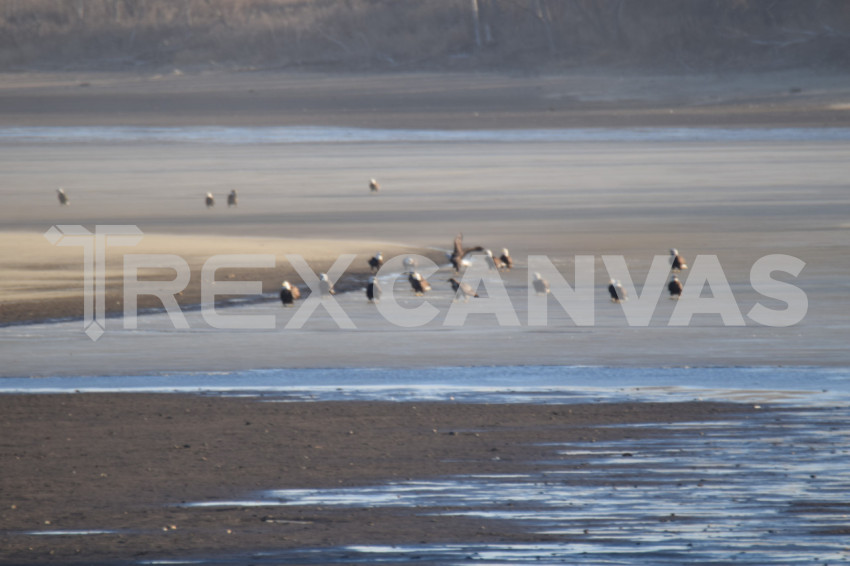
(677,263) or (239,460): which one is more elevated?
(677,263)

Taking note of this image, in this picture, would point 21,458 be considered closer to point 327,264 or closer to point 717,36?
point 327,264

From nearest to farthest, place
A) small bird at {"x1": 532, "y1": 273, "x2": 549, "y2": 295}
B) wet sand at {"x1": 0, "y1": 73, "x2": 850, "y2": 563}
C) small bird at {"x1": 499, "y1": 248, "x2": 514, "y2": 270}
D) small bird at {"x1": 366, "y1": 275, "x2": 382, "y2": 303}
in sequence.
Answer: wet sand at {"x1": 0, "y1": 73, "x2": 850, "y2": 563} < small bird at {"x1": 366, "y1": 275, "x2": 382, "y2": 303} < small bird at {"x1": 532, "y1": 273, "x2": 549, "y2": 295} < small bird at {"x1": 499, "y1": 248, "x2": 514, "y2": 270}

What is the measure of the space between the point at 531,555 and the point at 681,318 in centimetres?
663

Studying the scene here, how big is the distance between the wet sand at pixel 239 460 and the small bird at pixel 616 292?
4394 millimetres

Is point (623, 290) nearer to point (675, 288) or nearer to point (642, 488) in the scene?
point (675, 288)

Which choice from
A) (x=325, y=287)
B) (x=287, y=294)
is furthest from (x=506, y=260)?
(x=287, y=294)

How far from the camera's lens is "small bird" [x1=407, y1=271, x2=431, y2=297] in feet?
44.9

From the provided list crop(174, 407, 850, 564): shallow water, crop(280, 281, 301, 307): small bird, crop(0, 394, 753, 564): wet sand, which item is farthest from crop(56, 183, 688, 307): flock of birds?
crop(174, 407, 850, 564): shallow water

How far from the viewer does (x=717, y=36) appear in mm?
69000

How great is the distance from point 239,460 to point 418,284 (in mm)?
6376

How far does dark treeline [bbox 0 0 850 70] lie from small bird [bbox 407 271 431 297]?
168 ft

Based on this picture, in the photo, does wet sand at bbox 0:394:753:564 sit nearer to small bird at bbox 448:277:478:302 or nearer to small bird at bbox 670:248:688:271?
small bird at bbox 448:277:478:302

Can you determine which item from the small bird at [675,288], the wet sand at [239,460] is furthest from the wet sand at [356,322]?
the small bird at [675,288]

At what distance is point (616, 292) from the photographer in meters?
13.0
